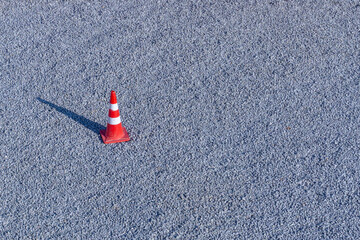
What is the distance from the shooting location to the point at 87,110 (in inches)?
205

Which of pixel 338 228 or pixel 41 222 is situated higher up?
pixel 41 222

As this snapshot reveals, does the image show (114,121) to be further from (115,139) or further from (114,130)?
(115,139)

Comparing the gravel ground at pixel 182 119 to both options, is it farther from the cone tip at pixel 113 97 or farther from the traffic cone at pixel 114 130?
the cone tip at pixel 113 97

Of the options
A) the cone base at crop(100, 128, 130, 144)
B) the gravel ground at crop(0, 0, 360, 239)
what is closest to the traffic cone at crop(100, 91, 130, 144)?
the cone base at crop(100, 128, 130, 144)

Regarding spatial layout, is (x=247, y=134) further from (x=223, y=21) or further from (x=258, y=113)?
(x=223, y=21)

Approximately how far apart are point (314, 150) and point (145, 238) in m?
2.09

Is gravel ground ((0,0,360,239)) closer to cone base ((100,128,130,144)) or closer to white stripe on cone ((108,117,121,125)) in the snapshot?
cone base ((100,128,130,144))

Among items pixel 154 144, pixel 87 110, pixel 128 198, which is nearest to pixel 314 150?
pixel 154 144

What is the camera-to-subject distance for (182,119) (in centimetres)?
515

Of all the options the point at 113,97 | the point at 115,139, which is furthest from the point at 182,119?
the point at 113,97

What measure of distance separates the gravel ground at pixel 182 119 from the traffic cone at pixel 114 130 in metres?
0.11

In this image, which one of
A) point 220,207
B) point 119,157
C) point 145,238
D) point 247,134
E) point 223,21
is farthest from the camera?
point 223,21

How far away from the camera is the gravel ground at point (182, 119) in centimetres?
415

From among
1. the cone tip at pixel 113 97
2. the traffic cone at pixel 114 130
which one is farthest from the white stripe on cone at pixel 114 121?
the cone tip at pixel 113 97
